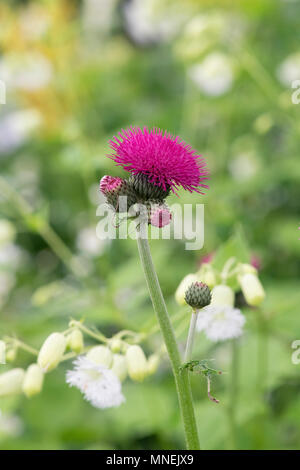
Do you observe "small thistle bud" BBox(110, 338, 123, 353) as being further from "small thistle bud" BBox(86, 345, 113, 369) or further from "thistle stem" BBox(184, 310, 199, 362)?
"thistle stem" BBox(184, 310, 199, 362)

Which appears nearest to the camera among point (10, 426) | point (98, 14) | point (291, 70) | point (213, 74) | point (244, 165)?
point (10, 426)

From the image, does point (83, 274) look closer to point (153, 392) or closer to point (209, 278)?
point (153, 392)

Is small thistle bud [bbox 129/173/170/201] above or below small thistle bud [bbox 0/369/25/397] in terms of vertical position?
above

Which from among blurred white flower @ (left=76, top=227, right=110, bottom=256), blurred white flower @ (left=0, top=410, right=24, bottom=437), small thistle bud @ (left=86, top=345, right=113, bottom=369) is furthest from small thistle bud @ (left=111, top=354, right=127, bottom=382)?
blurred white flower @ (left=76, top=227, right=110, bottom=256)

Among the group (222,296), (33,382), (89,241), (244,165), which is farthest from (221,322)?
(244,165)

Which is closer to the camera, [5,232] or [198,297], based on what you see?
[198,297]

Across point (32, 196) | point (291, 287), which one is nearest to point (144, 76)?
point (32, 196)

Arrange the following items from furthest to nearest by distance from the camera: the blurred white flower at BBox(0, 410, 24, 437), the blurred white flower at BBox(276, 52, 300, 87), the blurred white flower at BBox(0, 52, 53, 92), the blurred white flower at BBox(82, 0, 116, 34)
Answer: the blurred white flower at BBox(82, 0, 116, 34), the blurred white flower at BBox(0, 52, 53, 92), the blurred white flower at BBox(276, 52, 300, 87), the blurred white flower at BBox(0, 410, 24, 437)

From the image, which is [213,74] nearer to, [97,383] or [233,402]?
[233,402]
